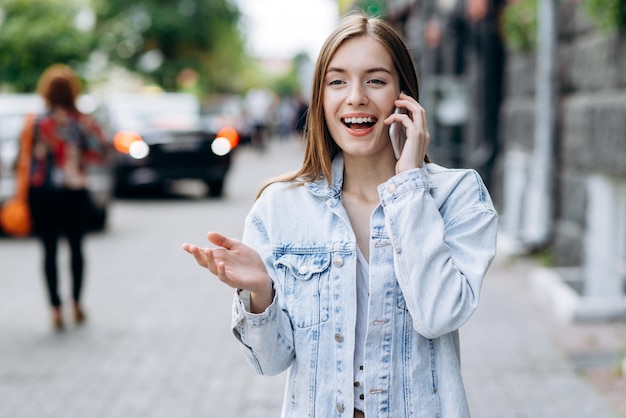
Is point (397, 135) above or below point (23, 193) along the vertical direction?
below

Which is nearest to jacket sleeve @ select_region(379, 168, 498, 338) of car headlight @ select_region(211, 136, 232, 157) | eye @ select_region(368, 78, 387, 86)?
eye @ select_region(368, 78, 387, 86)

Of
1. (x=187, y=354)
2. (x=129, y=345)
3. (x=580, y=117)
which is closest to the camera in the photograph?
(x=187, y=354)

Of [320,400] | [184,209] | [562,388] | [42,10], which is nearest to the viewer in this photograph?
[320,400]

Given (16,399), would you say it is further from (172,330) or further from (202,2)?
(202,2)

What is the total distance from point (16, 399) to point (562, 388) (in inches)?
118

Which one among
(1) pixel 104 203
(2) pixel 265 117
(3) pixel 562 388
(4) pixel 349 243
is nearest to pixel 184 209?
(1) pixel 104 203

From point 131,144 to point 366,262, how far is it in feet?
43.5

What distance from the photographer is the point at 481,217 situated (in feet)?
7.61

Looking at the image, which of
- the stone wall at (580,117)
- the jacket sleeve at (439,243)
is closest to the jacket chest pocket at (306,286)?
the jacket sleeve at (439,243)

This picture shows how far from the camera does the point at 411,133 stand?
2312mm

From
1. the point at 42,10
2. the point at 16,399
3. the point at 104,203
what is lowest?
the point at 16,399

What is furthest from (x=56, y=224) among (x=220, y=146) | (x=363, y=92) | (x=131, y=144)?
(x=220, y=146)

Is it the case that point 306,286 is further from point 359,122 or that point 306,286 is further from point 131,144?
point 131,144

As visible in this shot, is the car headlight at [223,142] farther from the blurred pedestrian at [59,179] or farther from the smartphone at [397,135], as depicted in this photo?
the smartphone at [397,135]
